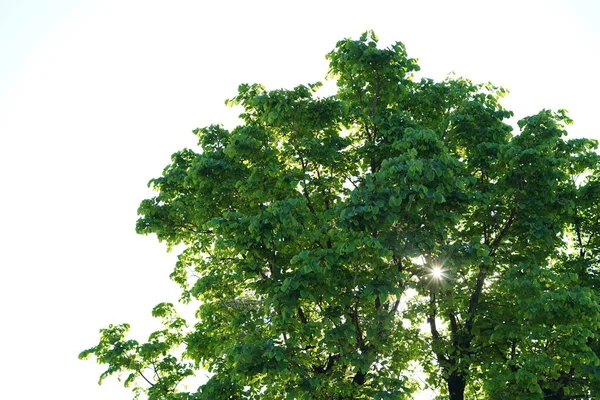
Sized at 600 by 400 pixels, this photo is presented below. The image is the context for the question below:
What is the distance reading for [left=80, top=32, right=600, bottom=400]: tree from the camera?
14648 millimetres

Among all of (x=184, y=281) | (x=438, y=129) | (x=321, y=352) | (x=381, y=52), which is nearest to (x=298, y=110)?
(x=381, y=52)

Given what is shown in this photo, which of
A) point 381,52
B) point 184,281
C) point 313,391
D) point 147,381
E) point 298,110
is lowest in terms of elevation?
point 313,391

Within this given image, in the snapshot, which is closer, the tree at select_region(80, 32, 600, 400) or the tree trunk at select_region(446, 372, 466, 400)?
the tree at select_region(80, 32, 600, 400)

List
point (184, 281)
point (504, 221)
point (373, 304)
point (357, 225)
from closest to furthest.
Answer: point (357, 225)
point (373, 304)
point (504, 221)
point (184, 281)

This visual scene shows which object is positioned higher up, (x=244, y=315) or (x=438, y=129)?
(x=438, y=129)

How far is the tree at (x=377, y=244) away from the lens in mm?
14648

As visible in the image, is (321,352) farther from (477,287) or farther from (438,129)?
(438,129)

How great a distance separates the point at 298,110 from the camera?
17781 millimetres

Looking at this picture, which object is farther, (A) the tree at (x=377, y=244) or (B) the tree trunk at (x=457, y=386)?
(B) the tree trunk at (x=457, y=386)

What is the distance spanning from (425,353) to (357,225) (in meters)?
7.84

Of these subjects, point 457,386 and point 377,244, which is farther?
point 457,386

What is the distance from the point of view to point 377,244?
1355 cm

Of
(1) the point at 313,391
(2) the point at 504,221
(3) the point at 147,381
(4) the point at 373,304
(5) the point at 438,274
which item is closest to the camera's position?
(1) the point at 313,391

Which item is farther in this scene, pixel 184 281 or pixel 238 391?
pixel 184 281
